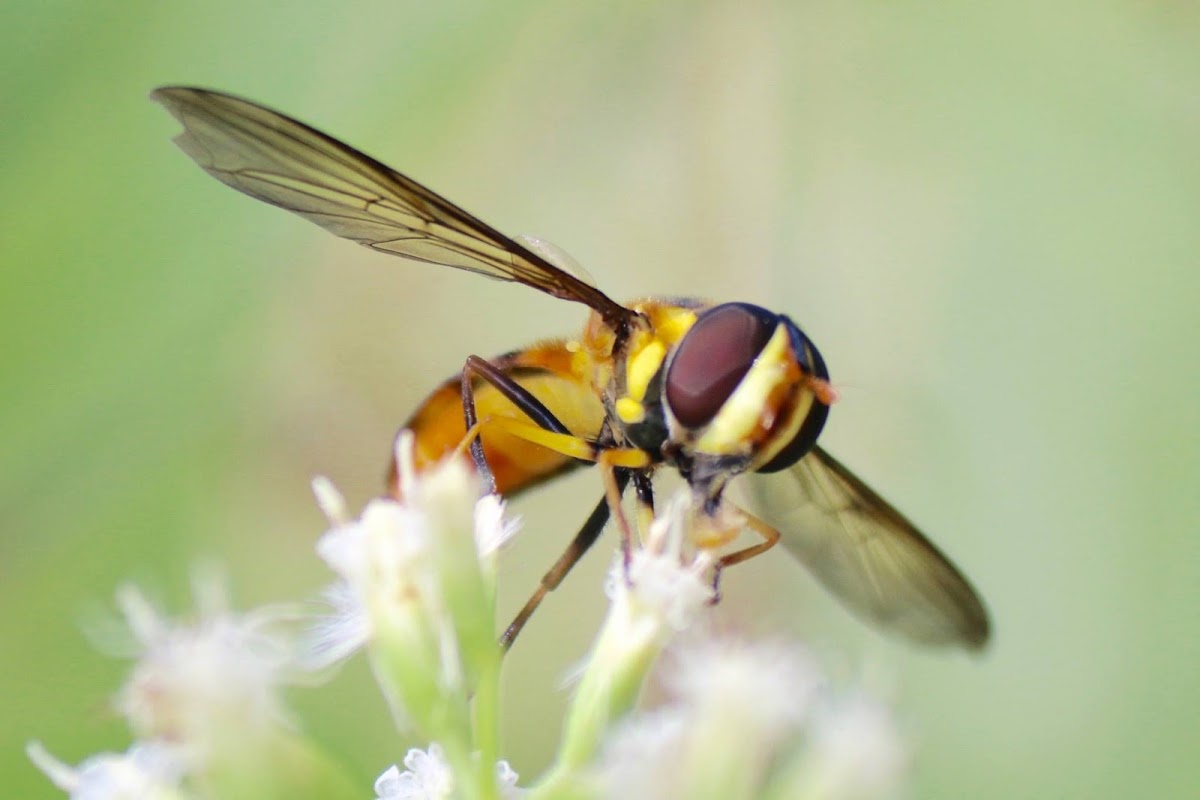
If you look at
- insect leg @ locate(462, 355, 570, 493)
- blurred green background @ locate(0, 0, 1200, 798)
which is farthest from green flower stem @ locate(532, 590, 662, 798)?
blurred green background @ locate(0, 0, 1200, 798)

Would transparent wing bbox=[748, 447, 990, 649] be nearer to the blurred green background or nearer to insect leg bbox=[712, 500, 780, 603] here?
insect leg bbox=[712, 500, 780, 603]

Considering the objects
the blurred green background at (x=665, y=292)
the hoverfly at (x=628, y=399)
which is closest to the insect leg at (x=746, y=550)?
the hoverfly at (x=628, y=399)

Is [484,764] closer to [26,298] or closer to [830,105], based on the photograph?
[26,298]

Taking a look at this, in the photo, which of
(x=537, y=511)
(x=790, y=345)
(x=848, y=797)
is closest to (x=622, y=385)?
(x=790, y=345)

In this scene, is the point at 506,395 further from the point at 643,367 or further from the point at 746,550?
the point at 746,550

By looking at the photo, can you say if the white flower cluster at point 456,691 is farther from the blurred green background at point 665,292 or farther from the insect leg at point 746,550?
the blurred green background at point 665,292

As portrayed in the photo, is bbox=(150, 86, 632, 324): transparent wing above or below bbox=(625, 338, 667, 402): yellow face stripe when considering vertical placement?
above
